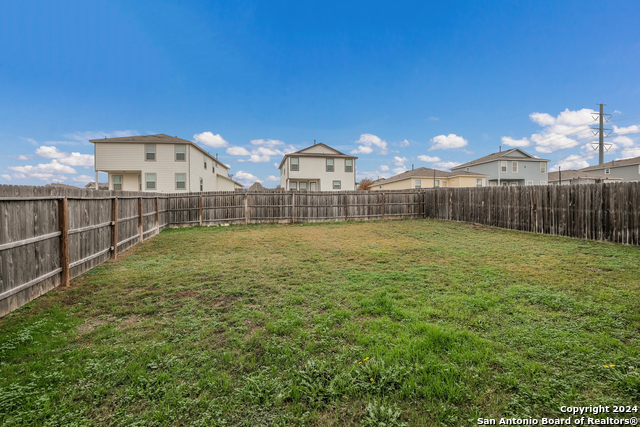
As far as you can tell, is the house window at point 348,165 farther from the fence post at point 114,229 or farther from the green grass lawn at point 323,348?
the green grass lawn at point 323,348

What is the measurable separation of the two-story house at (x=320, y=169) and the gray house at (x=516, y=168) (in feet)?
62.5

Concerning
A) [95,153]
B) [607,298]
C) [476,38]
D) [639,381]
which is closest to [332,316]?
[639,381]

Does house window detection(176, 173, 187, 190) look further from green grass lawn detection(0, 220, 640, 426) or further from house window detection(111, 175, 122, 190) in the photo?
green grass lawn detection(0, 220, 640, 426)

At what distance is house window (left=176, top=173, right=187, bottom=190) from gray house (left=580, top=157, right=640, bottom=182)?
1983 inches

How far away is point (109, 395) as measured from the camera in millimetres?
2078

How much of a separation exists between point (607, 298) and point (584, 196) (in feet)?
25.6

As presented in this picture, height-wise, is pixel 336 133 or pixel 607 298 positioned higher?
pixel 336 133

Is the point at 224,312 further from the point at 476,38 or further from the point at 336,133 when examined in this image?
the point at 336,133

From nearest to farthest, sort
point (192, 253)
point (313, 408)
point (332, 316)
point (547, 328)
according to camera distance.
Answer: point (313, 408) → point (547, 328) → point (332, 316) → point (192, 253)

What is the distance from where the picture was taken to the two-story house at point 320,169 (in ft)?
86.6

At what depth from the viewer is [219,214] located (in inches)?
613

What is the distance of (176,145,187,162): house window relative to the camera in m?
21.2

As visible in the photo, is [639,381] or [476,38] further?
[476,38]

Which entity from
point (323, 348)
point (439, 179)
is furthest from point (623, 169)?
point (323, 348)
